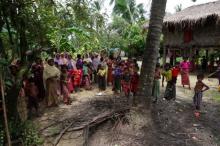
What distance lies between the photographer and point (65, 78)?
36.0 ft

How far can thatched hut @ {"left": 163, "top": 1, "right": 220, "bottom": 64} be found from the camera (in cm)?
2005

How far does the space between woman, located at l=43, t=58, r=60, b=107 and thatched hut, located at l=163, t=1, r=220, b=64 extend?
11591 mm

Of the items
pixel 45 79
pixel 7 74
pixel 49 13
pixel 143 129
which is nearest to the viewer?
pixel 7 74

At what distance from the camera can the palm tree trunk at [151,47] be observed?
8312 millimetres

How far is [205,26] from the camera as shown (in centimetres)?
2092

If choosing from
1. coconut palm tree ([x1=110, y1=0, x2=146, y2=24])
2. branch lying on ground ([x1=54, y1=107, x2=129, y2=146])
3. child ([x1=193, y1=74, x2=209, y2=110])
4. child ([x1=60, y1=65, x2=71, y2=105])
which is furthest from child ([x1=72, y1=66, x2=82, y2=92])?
coconut palm tree ([x1=110, y1=0, x2=146, y2=24])

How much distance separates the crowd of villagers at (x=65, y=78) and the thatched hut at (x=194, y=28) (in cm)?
804

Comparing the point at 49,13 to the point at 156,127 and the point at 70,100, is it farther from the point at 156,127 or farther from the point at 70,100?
the point at 156,127

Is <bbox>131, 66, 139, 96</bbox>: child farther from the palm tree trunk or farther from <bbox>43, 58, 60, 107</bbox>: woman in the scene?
<bbox>43, 58, 60, 107</bbox>: woman

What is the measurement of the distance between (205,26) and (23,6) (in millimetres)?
15099

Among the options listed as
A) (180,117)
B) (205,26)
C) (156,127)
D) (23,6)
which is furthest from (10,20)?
(205,26)

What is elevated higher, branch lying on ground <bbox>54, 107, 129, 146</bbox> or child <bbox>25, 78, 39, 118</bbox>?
child <bbox>25, 78, 39, 118</bbox>

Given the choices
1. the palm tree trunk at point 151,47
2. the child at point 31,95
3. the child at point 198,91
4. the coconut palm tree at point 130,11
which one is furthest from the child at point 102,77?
the coconut palm tree at point 130,11

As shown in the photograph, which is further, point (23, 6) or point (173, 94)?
point (173, 94)
